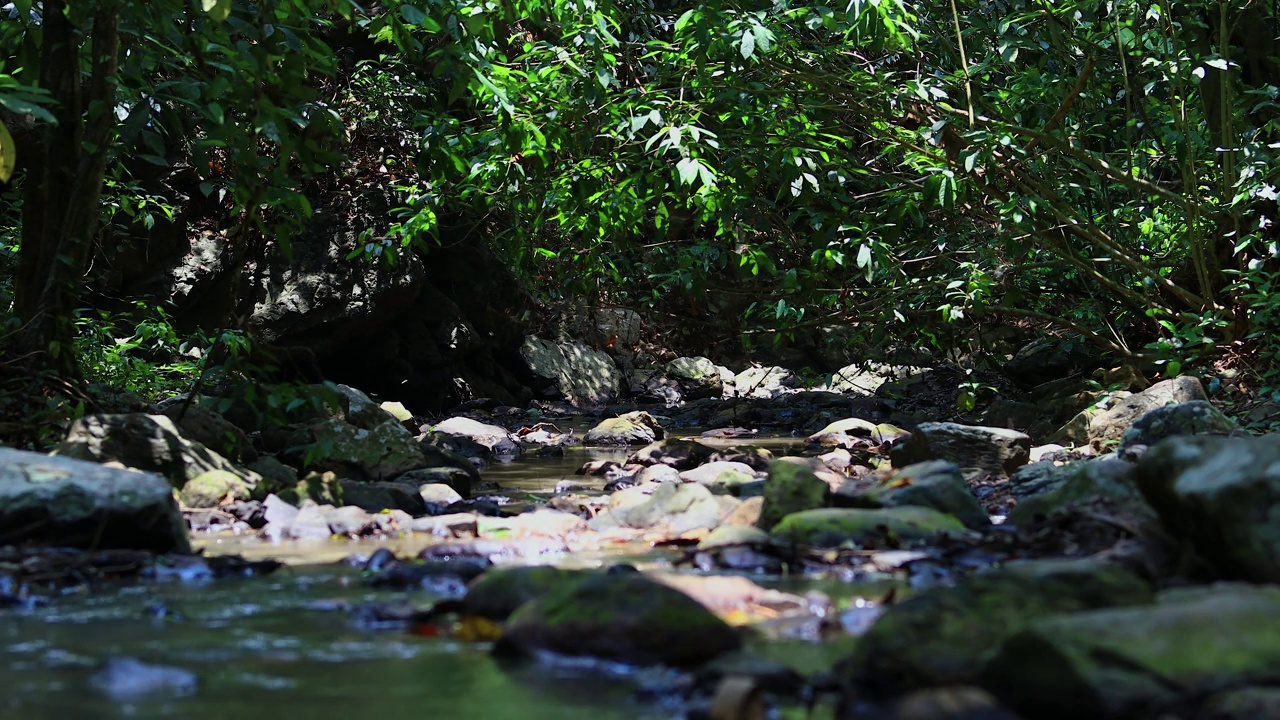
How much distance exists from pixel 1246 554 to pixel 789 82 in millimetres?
4647

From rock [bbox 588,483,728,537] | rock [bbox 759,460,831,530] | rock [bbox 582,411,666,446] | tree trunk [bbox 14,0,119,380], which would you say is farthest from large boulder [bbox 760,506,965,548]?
rock [bbox 582,411,666,446]

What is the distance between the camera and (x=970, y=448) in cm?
532

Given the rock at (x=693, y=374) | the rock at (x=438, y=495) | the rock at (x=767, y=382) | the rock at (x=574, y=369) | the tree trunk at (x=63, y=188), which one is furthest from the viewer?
the rock at (x=693, y=374)

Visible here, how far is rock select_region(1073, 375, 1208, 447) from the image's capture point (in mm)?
5953

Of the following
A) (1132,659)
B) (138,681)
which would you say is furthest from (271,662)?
(1132,659)

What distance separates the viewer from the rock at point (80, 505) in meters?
3.03

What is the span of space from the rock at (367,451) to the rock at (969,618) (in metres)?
3.58

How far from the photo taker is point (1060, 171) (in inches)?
287

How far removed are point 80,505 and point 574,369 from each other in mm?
9809

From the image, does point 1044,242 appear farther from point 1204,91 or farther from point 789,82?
point 789,82

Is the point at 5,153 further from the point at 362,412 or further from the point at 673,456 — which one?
the point at 673,456

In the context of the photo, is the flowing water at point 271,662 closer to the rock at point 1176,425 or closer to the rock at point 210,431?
A: the rock at point 210,431

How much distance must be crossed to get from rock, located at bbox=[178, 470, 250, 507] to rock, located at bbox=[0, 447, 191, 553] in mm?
1061

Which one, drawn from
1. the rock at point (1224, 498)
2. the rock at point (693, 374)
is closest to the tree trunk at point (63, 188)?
the rock at point (1224, 498)
